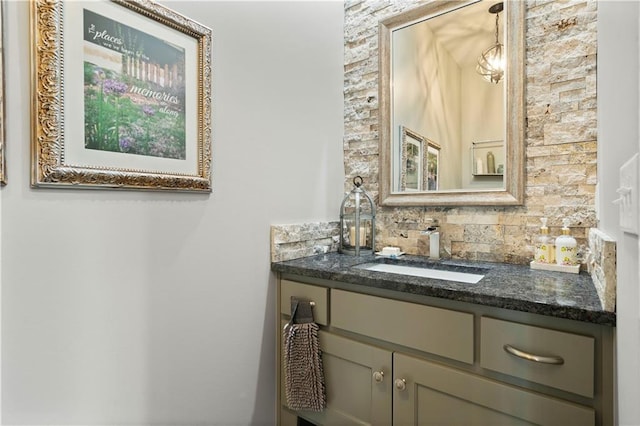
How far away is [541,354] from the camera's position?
92cm

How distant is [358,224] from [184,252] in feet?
2.96

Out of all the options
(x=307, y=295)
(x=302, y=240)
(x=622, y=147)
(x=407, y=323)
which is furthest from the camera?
(x=302, y=240)

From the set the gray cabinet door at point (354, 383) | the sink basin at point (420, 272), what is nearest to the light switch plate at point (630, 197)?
the sink basin at point (420, 272)

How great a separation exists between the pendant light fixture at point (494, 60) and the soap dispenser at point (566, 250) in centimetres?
74

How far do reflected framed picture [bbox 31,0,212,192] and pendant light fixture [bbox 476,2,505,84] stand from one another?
1.21m

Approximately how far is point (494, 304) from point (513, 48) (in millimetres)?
1146

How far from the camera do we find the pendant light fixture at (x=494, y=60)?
1495mm

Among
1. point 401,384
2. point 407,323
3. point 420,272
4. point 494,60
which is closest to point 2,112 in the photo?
point 407,323

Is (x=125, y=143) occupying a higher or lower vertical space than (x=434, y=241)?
higher

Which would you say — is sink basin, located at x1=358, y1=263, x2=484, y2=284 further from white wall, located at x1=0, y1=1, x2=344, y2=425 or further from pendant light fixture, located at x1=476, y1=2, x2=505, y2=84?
pendant light fixture, located at x1=476, y1=2, x2=505, y2=84

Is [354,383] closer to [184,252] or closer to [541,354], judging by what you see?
[541,354]

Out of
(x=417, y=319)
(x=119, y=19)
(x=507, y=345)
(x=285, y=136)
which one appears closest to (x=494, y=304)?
(x=507, y=345)

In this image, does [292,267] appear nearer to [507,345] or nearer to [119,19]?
[507,345]

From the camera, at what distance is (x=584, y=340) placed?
86 cm
